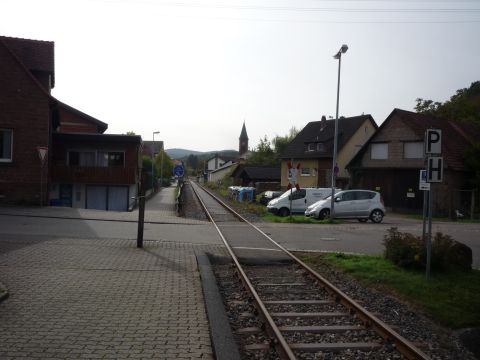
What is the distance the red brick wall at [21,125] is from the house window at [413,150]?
2427 centimetres

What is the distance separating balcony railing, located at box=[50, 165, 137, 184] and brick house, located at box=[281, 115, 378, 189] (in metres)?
20.1

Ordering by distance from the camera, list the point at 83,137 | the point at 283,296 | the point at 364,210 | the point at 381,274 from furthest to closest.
A: the point at 83,137
the point at 364,210
the point at 381,274
the point at 283,296

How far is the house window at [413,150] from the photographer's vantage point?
36.9 metres

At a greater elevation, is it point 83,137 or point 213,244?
point 83,137

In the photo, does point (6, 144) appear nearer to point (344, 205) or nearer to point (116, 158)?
point (116, 158)

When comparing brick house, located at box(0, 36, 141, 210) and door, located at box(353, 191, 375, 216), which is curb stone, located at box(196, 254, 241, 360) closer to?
door, located at box(353, 191, 375, 216)

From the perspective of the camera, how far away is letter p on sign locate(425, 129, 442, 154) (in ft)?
32.5

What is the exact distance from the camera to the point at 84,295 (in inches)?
314

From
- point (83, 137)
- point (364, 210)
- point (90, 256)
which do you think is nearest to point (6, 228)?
point (90, 256)

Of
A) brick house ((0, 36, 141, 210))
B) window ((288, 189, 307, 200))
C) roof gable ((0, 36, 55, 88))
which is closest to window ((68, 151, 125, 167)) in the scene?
brick house ((0, 36, 141, 210))

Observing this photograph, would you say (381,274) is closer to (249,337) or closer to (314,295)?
(314,295)

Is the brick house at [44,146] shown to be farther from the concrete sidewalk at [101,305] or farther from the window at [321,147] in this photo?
the window at [321,147]

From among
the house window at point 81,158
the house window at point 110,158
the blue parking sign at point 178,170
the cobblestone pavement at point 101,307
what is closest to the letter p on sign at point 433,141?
the cobblestone pavement at point 101,307

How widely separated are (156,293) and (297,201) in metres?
22.7
